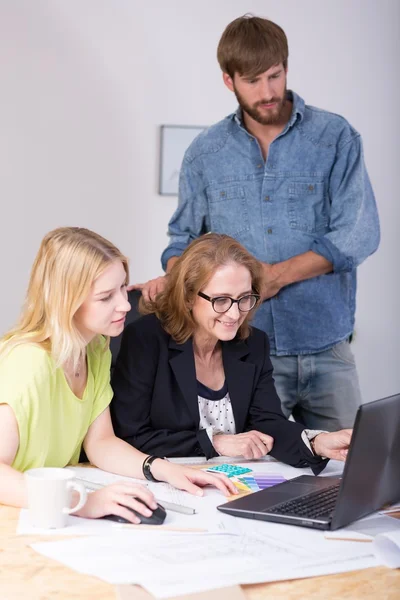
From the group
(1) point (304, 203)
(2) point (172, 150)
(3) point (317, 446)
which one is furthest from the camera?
(2) point (172, 150)

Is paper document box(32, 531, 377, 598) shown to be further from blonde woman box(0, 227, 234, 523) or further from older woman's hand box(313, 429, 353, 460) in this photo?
older woman's hand box(313, 429, 353, 460)

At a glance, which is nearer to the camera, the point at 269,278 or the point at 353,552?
the point at 353,552

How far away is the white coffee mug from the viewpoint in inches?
55.7

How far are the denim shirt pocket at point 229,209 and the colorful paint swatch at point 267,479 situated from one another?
3.27ft

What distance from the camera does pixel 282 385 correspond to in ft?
8.59

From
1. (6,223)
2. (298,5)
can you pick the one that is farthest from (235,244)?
(298,5)

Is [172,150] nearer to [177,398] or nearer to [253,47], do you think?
[253,47]

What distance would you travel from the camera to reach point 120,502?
1.49m

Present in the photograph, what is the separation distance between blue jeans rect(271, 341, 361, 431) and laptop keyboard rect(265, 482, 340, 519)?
93 cm

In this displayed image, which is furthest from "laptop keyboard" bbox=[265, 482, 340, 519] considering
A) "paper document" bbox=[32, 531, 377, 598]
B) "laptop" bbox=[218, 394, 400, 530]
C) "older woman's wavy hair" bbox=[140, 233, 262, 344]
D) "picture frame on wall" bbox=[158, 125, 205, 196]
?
"picture frame on wall" bbox=[158, 125, 205, 196]

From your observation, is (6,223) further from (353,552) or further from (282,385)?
(353,552)

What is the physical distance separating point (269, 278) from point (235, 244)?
353 millimetres

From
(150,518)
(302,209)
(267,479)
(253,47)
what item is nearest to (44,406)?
(150,518)

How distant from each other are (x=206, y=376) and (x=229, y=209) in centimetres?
68
